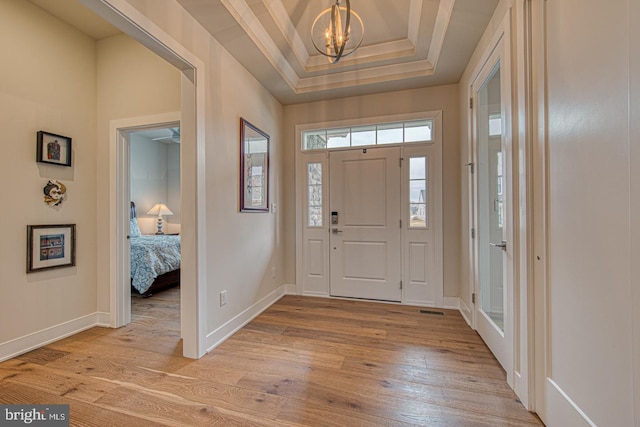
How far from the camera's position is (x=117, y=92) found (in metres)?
2.66

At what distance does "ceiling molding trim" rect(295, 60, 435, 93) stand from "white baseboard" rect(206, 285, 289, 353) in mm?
2608

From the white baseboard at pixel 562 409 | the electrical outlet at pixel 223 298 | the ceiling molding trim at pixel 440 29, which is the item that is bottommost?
the white baseboard at pixel 562 409

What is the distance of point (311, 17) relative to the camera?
92.5 inches

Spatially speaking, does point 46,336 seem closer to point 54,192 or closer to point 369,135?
point 54,192

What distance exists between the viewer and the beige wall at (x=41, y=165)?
2049mm

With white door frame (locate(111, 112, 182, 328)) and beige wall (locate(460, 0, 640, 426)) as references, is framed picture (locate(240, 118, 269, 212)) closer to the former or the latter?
white door frame (locate(111, 112, 182, 328))

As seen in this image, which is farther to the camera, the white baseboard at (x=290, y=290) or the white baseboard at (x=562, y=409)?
the white baseboard at (x=290, y=290)

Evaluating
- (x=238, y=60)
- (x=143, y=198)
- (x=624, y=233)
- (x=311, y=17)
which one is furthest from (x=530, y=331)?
(x=143, y=198)

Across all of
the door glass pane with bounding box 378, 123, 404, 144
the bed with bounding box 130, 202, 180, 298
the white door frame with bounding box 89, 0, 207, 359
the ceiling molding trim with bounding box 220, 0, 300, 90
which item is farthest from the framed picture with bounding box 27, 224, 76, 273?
the door glass pane with bounding box 378, 123, 404, 144

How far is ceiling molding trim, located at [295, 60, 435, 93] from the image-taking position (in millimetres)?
2828

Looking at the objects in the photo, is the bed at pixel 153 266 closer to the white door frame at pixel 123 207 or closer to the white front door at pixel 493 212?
the white door frame at pixel 123 207

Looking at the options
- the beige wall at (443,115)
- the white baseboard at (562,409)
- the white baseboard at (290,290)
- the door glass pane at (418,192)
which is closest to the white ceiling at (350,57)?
the beige wall at (443,115)

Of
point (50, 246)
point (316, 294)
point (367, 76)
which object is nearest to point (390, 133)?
point (367, 76)

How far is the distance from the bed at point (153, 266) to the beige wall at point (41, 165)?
0.74 meters
